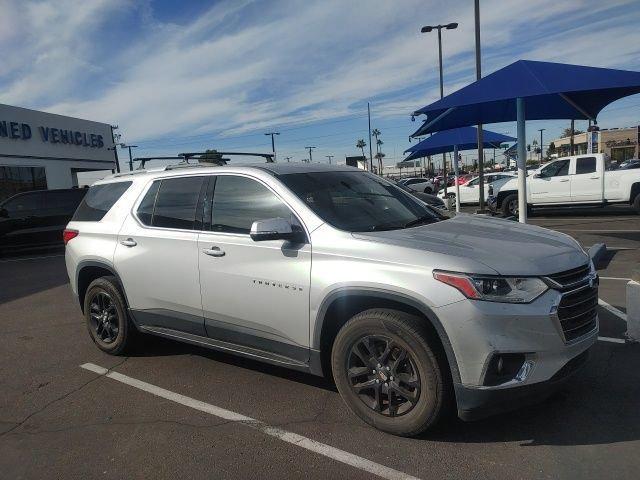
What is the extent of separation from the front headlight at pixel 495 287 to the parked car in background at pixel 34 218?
14784mm

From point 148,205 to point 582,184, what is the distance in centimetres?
1492

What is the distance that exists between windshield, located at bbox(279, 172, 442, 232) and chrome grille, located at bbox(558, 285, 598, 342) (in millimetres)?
1223

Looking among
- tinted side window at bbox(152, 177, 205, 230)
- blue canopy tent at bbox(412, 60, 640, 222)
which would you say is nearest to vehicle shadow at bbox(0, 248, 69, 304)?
tinted side window at bbox(152, 177, 205, 230)

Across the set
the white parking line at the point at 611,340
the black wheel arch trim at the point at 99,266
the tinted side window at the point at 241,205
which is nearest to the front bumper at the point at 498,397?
the tinted side window at the point at 241,205

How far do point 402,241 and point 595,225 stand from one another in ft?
40.3

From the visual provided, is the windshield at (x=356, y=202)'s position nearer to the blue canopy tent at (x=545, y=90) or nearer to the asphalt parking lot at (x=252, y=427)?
the asphalt parking lot at (x=252, y=427)

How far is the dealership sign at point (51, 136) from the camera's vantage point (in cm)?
2480

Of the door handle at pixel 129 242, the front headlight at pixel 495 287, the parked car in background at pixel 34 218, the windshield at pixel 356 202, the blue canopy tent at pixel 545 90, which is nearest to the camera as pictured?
the front headlight at pixel 495 287

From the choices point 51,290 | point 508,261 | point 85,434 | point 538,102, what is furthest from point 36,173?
point 508,261

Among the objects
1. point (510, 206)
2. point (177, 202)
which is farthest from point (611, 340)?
point (510, 206)

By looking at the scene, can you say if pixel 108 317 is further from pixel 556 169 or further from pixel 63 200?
pixel 556 169

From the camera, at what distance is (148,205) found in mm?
4859

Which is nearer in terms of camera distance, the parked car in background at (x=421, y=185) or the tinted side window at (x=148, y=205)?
the tinted side window at (x=148, y=205)

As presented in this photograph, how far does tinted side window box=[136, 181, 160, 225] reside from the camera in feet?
15.8
